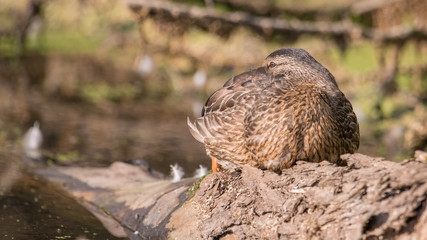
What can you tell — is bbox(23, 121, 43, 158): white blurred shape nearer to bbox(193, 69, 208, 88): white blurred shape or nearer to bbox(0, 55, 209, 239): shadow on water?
bbox(0, 55, 209, 239): shadow on water

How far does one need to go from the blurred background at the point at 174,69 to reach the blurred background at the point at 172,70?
26mm

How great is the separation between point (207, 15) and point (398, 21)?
3.63 metres

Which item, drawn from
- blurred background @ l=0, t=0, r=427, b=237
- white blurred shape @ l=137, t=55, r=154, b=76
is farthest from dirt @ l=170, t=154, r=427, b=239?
white blurred shape @ l=137, t=55, r=154, b=76

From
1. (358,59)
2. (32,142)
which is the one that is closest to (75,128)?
(32,142)

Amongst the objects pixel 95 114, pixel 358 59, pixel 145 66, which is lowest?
pixel 95 114

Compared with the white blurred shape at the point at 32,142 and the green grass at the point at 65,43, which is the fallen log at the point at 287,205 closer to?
the white blurred shape at the point at 32,142

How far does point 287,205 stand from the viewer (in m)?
3.82

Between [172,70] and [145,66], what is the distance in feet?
2.20

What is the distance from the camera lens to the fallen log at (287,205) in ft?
10.7

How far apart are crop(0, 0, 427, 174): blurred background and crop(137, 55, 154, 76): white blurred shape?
4cm

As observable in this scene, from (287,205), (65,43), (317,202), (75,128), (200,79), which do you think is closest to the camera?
(317,202)

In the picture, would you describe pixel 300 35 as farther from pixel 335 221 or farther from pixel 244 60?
pixel 335 221

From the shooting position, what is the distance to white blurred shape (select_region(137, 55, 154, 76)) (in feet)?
44.5

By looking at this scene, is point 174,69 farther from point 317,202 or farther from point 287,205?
point 317,202
